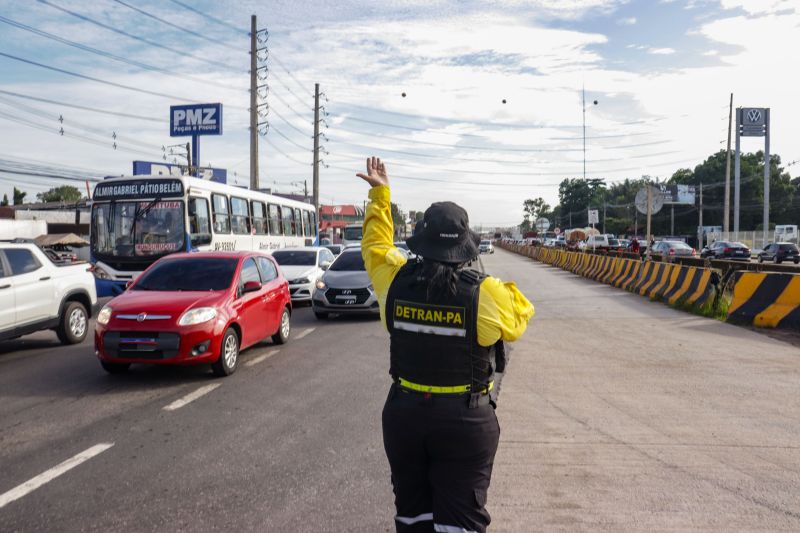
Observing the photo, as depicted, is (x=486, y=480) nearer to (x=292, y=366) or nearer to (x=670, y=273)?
(x=292, y=366)

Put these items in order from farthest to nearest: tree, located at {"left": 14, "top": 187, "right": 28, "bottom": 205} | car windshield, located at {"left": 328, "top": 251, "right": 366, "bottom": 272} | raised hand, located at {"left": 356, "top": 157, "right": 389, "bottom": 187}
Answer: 1. tree, located at {"left": 14, "top": 187, "right": 28, "bottom": 205}
2. car windshield, located at {"left": 328, "top": 251, "right": 366, "bottom": 272}
3. raised hand, located at {"left": 356, "top": 157, "right": 389, "bottom": 187}

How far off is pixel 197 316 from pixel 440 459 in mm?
5935

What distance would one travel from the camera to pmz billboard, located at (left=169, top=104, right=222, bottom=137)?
45.1m

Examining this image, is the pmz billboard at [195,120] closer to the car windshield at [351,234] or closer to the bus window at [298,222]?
the car windshield at [351,234]

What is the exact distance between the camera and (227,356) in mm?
8336

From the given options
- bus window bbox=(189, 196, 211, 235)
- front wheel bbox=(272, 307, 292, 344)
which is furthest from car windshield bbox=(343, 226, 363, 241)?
front wheel bbox=(272, 307, 292, 344)

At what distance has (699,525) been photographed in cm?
394

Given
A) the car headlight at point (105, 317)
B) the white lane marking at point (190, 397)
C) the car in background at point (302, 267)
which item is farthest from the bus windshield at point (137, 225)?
the white lane marking at point (190, 397)

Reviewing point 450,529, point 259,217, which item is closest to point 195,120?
point 259,217

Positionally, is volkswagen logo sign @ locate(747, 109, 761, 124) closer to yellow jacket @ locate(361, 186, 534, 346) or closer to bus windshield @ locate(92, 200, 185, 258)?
bus windshield @ locate(92, 200, 185, 258)

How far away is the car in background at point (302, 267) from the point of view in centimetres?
1695

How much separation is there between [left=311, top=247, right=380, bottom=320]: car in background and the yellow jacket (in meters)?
10.4

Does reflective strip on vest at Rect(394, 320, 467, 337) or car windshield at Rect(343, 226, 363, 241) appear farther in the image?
car windshield at Rect(343, 226, 363, 241)

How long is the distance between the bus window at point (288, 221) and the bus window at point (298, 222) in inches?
19.8
